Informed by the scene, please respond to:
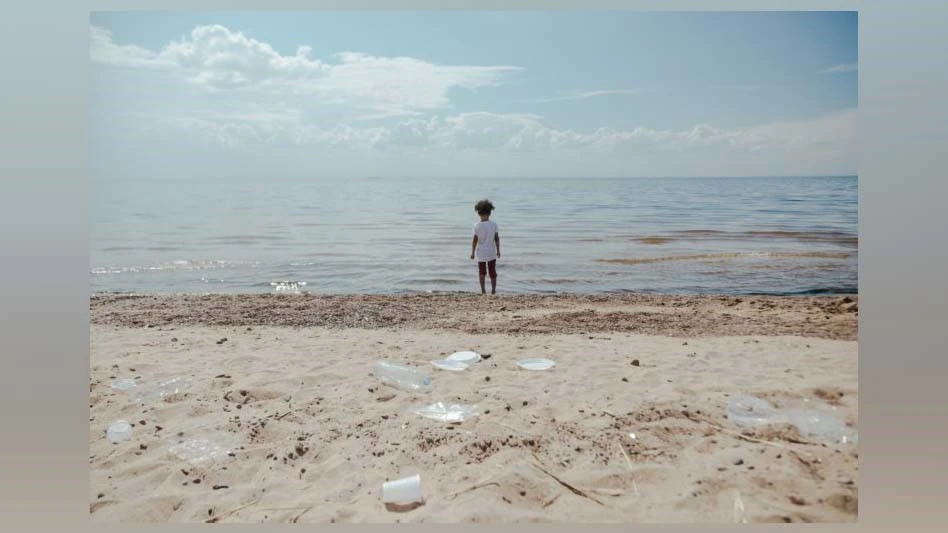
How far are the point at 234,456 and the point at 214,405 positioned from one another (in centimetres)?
61

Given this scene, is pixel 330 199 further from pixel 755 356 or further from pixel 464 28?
pixel 755 356

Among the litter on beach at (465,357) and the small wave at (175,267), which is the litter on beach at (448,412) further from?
the small wave at (175,267)

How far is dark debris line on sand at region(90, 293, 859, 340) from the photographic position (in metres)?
5.36

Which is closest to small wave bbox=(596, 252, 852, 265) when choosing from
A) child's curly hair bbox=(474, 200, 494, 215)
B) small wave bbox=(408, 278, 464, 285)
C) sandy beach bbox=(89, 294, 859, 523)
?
small wave bbox=(408, 278, 464, 285)

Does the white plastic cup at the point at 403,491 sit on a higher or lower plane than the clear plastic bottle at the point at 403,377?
lower

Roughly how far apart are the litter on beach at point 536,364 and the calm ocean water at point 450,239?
3.54 m

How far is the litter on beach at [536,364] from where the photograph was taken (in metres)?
4.24

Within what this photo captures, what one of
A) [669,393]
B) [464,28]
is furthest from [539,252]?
[669,393]

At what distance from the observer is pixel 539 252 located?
10.2 m

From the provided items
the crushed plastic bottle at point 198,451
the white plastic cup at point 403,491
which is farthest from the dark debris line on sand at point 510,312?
the white plastic cup at point 403,491

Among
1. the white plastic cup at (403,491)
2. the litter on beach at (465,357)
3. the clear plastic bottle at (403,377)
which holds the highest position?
the litter on beach at (465,357)

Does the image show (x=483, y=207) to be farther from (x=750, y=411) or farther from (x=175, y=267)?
(x=175, y=267)

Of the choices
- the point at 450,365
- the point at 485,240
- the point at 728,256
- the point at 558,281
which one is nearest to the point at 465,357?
the point at 450,365

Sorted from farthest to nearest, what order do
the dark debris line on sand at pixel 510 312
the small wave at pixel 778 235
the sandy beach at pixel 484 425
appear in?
1. the small wave at pixel 778 235
2. the dark debris line on sand at pixel 510 312
3. the sandy beach at pixel 484 425
